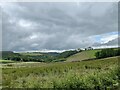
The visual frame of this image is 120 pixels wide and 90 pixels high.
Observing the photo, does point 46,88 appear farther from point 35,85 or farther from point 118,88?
point 118,88

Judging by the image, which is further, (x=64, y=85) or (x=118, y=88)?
(x=118, y=88)

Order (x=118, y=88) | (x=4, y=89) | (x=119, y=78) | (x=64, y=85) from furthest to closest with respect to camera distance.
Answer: (x=119, y=78) < (x=4, y=89) < (x=118, y=88) < (x=64, y=85)

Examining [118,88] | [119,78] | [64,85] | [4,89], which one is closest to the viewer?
[64,85]

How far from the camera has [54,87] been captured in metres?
12.3

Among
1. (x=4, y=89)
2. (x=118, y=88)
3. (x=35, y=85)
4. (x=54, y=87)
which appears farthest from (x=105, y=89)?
(x=4, y=89)

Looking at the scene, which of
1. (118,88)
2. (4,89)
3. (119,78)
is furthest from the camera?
(119,78)

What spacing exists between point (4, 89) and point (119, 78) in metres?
6.56

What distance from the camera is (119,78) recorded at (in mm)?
15531

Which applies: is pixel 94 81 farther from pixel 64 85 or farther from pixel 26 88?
pixel 26 88

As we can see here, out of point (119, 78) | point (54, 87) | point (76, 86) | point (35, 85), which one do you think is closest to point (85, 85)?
point (76, 86)

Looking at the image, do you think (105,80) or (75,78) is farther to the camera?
(105,80)

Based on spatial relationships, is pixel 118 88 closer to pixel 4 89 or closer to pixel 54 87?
pixel 54 87

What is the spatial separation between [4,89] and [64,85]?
360 centimetres

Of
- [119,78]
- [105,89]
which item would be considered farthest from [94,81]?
[119,78]
